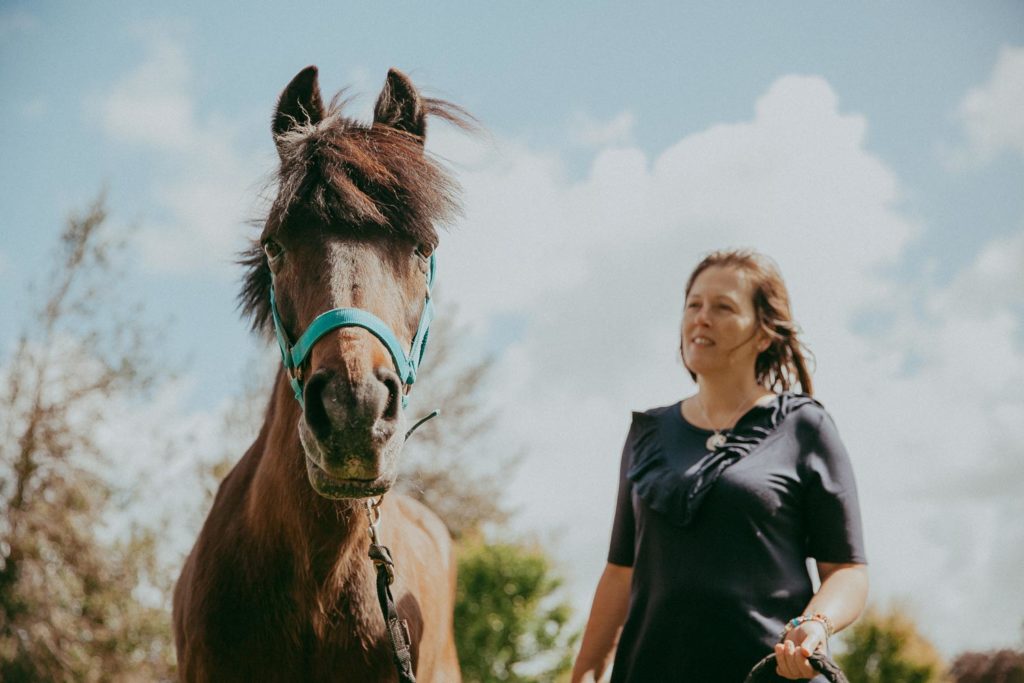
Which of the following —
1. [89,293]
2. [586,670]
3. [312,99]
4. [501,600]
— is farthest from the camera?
[89,293]

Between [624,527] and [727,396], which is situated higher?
[727,396]

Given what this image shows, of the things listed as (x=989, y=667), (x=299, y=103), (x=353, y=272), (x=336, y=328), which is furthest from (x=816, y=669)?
(x=989, y=667)

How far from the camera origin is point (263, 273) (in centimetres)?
335

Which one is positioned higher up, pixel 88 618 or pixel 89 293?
pixel 89 293

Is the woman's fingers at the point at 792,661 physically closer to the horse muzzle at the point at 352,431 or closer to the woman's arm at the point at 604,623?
the woman's arm at the point at 604,623

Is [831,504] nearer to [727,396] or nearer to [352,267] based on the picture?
[727,396]

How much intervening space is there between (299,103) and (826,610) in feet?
8.51

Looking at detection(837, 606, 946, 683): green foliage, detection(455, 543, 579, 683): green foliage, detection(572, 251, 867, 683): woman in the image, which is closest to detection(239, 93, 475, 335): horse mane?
detection(572, 251, 867, 683): woman

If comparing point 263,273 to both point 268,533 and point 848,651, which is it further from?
point 848,651

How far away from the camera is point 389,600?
271 centimetres

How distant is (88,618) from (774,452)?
16243 mm

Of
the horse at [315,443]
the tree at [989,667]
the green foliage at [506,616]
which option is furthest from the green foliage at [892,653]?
the horse at [315,443]

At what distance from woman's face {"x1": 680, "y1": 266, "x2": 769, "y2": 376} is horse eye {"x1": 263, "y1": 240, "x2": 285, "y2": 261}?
1.53 meters

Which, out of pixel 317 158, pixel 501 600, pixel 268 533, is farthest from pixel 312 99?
pixel 501 600
